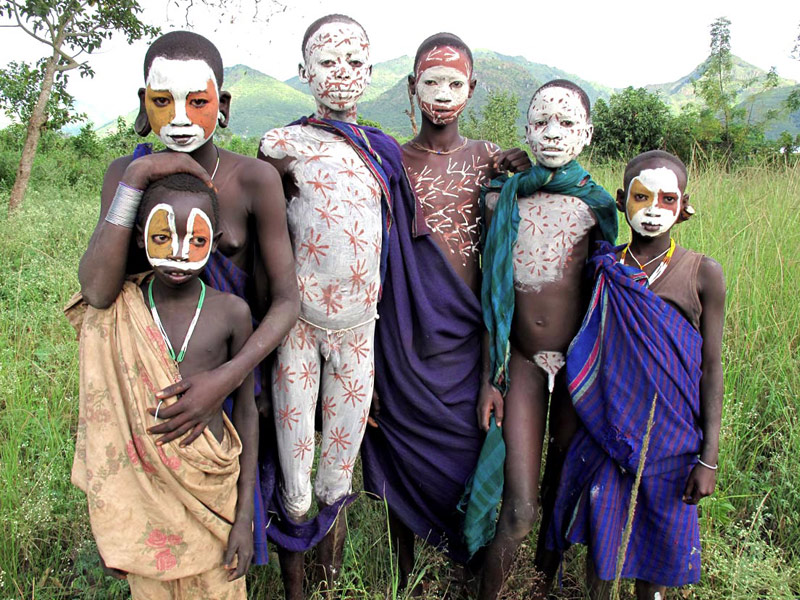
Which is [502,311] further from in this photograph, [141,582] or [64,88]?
[64,88]

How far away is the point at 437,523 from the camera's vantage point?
2.39 m

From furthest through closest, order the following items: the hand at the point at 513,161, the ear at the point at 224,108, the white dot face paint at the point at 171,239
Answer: the hand at the point at 513,161
the ear at the point at 224,108
the white dot face paint at the point at 171,239

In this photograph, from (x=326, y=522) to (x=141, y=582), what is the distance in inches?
26.3

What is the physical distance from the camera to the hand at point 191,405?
1.54m

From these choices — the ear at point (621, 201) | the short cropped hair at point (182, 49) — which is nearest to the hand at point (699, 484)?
the ear at point (621, 201)

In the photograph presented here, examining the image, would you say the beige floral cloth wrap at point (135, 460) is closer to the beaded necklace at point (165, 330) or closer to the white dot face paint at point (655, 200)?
the beaded necklace at point (165, 330)

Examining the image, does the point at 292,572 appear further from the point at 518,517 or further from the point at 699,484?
the point at 699,484

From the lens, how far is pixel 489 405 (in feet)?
7.39

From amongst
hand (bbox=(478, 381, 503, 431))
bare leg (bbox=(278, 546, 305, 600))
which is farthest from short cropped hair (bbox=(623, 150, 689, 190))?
bare leg (bbox=(278, 546, 305, 600))

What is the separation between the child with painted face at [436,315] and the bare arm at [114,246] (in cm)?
93

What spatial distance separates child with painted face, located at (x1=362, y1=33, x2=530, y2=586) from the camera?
7.42ft

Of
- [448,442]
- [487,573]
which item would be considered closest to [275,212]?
[448,442]

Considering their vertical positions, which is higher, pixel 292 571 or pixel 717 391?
pixel 717 391

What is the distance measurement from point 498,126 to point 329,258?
996cm
